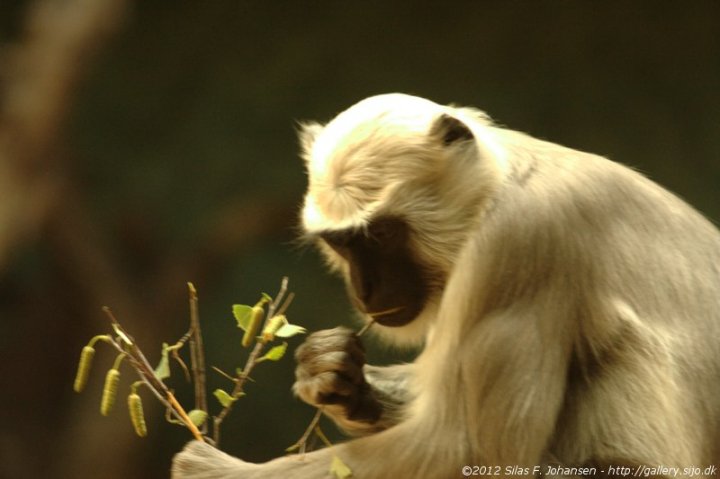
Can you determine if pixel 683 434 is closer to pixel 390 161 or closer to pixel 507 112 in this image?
pixel 390 161

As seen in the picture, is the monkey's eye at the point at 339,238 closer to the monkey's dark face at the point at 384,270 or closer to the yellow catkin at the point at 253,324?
the monkey's dark face at the point at 384,270

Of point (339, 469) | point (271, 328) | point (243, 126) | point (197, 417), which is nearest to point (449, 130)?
point (271, 328)

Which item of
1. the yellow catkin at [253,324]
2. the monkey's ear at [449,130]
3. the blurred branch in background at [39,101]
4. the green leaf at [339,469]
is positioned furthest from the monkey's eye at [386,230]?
the blurred branch in background at [39,101]

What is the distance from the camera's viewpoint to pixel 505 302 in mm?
2795

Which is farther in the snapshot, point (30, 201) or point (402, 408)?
point (30, 201)

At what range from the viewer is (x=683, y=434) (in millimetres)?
2820

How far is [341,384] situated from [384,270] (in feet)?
1.13

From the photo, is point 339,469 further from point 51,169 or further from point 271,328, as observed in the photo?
point 51,169

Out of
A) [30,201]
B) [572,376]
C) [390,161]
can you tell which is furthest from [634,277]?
[30,201]

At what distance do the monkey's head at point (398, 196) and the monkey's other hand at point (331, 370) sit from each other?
0.37 ft

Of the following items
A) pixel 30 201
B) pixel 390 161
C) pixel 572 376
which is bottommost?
pixel 30 201

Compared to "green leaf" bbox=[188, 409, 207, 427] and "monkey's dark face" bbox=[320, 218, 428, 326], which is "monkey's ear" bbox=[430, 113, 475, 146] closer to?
"monkey's dark face" bbox=[320, 218, 428, 326]

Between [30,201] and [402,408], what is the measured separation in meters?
3.34

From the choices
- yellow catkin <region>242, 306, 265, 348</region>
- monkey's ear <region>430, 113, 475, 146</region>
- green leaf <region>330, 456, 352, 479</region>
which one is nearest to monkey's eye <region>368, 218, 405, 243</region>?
monkey's ear <region>430, 113, 475, 146</region>
